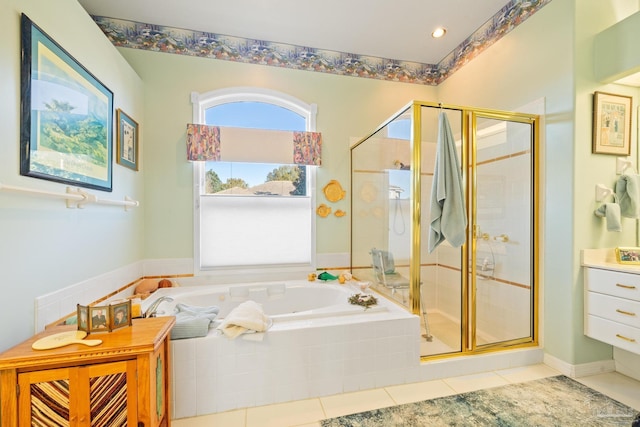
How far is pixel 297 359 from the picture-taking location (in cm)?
178

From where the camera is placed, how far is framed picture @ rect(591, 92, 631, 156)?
2018 mm

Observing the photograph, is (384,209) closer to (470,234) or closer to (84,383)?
(470,234)

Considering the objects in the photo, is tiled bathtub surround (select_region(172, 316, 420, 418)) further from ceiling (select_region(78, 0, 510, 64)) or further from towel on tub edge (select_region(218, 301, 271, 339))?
ceiling (select_region(78, 0, 510, 64))

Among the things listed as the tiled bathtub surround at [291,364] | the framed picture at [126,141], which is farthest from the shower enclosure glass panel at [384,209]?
the framed picture at [126,141]

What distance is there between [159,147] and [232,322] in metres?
1.93

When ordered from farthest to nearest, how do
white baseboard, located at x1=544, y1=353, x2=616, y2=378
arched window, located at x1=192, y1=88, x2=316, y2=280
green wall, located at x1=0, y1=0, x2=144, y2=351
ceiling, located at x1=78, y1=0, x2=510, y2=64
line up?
1. arched window, located at x1=192, y1=88, x2=316, y2=280
2. ceiling, located at x1=78, y1=0, x2=510, y2=64
3. white baseboard, located at x1=544, y1=353, x2=616, y2=378
4. green wall, located at x1=0, y1=0, x2=144, y2=351

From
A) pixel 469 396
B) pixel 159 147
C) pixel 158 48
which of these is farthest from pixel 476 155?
pixel 158 48

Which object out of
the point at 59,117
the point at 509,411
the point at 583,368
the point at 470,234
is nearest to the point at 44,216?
the point at 59,117

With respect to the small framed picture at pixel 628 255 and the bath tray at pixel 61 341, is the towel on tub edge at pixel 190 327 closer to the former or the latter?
the bath tray at pixel 61 341

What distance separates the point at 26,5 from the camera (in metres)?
1.34

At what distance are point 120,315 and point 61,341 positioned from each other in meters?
0.23

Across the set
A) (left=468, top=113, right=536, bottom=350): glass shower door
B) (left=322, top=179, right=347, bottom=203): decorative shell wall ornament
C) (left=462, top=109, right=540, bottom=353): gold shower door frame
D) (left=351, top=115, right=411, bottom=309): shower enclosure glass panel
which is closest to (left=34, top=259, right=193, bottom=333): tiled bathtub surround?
(left=322, top=179, right=347, bottom=203): decorative shell wall ornament

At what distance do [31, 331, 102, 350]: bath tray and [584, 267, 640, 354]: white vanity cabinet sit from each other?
9.76 ft

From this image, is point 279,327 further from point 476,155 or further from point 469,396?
point 476,155
